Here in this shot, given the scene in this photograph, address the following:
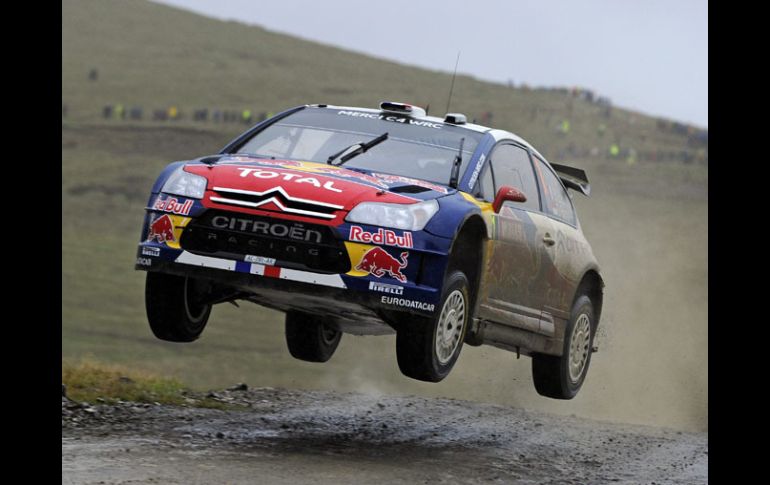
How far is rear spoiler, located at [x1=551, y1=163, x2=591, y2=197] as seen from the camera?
1135 centimetres

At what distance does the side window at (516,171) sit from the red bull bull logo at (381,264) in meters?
1.59

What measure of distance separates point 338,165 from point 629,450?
427cm

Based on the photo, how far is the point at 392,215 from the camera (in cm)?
771

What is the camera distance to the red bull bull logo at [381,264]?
25.1 ft

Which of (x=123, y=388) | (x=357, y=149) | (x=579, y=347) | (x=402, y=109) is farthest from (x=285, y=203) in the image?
(x=123, y=388)

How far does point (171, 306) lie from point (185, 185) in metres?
0.96

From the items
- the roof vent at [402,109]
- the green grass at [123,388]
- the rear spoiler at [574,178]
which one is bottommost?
the green grass at [123,388]

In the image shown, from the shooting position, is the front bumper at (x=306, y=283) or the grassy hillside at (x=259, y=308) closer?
the front bumper at (x=306, y=283)

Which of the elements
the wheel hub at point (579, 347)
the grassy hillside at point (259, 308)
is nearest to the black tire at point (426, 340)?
the wheel hub at point (579, 347)

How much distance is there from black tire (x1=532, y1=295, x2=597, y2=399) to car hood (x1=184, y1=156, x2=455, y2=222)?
2766 mm

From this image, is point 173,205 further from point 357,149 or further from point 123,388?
point 123,388

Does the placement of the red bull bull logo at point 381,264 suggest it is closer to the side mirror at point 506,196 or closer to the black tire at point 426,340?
the black tire at point 426,340
